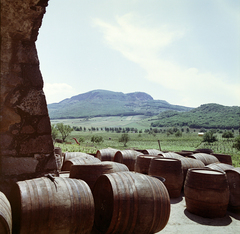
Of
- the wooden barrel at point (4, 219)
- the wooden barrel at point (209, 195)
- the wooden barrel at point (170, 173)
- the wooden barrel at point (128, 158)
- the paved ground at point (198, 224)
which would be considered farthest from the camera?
the wooden barrel at point (128, 158)

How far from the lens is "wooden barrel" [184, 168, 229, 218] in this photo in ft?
18.1

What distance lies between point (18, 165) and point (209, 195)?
4785 millimetres

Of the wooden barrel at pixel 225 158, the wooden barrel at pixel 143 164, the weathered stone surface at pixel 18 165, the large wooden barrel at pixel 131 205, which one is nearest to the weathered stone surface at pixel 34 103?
the weathered stone surface at pixel 18 165

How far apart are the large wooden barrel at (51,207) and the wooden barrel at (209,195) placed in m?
3.63

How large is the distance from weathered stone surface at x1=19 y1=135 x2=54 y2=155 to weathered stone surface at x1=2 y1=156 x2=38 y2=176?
140 millimetres

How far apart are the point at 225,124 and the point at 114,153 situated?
129 m

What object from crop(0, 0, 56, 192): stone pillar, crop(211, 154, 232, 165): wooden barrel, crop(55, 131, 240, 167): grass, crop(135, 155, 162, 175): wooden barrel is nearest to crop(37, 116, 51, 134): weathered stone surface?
crop(0, 0, 56, 192): stone pillar

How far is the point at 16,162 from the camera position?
11.8 ft

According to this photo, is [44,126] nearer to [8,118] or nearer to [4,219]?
[8,118]

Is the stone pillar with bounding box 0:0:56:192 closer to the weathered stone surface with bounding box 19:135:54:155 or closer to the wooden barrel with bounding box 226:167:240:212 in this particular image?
the weathered stone surface with bounding box 19:135:54:155

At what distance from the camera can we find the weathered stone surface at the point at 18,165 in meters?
3.52

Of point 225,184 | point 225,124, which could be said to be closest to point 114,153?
point 225,184

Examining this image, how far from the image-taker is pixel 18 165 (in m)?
3.62

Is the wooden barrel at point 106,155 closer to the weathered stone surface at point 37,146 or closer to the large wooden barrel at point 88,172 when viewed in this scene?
the large wooden barrel at point 88,172
